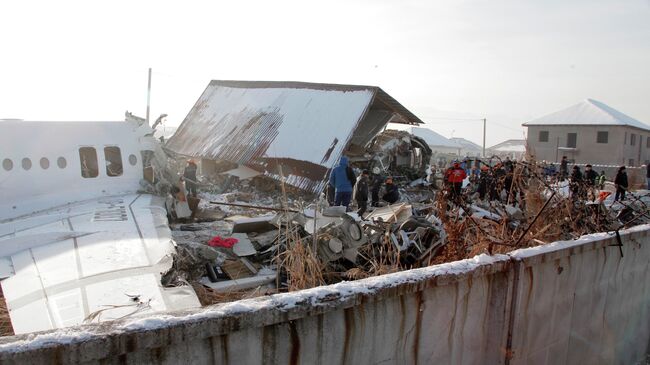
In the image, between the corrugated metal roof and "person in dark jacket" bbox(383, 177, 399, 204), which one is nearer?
"person in dark jacket" bbox(383, 177, 399, 204)

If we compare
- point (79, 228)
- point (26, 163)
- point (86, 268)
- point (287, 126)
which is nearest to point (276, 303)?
point (86, 268)

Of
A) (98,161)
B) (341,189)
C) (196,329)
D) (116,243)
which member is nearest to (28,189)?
(98,161)

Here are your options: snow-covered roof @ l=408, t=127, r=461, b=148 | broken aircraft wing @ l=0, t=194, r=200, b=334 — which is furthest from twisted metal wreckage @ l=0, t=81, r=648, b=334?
snow-covered roof @ l=408, t=127, r=461, b=148

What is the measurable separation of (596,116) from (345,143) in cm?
2950

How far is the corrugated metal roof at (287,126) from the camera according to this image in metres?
16.3

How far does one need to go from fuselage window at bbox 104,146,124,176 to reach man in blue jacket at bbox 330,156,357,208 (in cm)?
467

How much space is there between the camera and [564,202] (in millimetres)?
5703

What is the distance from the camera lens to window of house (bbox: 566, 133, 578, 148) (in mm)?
36188

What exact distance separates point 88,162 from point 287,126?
9859 millimetres

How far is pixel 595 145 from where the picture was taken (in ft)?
116

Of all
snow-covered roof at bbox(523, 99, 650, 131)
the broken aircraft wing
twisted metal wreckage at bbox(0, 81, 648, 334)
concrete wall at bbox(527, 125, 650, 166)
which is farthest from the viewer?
snow-covered roof at bbox(523, 99, 650, 131)

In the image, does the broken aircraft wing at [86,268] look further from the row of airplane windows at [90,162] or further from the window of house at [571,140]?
the window of house at [571,140]

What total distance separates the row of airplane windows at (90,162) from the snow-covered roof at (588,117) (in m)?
34.6

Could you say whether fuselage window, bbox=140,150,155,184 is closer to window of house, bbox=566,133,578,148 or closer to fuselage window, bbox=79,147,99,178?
fuselage window, bbox=79,147,99,178
